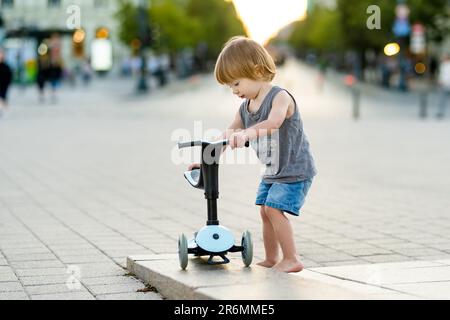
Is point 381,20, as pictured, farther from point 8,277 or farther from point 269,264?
point 8,277

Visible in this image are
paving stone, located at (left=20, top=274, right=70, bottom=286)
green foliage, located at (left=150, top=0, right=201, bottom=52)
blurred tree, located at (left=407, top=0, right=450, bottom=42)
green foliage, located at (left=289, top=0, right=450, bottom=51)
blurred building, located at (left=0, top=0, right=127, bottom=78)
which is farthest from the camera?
blurred building, located at (left=0, top=0, right=127, bottom=78)

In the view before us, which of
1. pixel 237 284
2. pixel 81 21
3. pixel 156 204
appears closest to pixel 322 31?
pixel 81 21

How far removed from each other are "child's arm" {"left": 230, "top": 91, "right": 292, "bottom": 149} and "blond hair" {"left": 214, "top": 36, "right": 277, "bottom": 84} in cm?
15

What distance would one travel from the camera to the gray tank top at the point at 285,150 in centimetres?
567

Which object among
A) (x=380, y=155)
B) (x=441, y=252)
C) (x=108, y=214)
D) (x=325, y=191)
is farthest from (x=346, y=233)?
(x=380, y=155)

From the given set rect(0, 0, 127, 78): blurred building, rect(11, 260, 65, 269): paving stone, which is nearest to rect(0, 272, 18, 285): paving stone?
rect(11, 260, 65, 269): paving stone

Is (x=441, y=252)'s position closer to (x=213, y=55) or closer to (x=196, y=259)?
(x=196, y=259)

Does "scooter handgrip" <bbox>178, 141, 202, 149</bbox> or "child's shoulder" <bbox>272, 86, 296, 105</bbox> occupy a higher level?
"child's shoulder" <bbox>272, 86, 296, 105</bbox>

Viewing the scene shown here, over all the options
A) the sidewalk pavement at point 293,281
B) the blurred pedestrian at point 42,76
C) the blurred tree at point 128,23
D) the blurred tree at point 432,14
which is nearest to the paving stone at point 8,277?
the sidewalk pavement at point 293,281

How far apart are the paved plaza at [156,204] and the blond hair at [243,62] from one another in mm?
1298

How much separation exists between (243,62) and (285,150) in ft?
1.90

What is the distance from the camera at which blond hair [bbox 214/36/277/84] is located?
5.44m

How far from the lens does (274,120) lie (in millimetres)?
5500

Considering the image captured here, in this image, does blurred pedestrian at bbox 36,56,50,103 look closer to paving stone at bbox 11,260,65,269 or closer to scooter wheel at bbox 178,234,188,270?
paving stone at bbox 11,260,65,269
